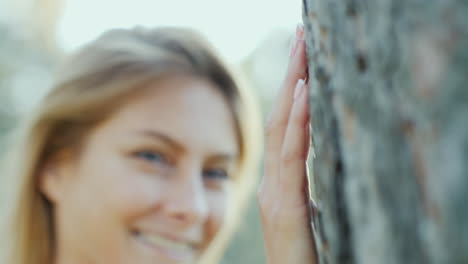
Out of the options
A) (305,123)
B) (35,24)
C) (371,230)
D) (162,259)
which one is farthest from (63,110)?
(35,24)

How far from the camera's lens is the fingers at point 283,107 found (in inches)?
24.2

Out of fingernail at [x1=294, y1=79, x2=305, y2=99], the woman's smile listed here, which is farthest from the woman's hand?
the woman's smile

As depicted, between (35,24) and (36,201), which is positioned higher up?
(35,24)

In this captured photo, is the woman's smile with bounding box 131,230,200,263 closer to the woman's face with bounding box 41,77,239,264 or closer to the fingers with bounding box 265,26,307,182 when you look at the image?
the woman's face with bounding box 41,77,239,264

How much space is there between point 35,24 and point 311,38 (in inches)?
263

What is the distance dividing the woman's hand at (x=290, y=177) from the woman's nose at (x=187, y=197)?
0.90 m

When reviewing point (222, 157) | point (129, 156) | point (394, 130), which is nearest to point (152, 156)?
point (129, 156)

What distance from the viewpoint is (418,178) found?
0.99ft

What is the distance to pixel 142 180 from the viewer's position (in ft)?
5.08

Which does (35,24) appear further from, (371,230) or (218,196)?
(371,230)

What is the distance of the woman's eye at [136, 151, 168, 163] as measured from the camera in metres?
1.55

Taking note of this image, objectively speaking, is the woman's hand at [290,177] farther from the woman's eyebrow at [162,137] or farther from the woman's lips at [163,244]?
the woman's lips at [163,244]

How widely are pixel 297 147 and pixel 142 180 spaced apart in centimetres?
103

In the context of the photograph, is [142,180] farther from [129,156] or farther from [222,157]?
[222,157]
